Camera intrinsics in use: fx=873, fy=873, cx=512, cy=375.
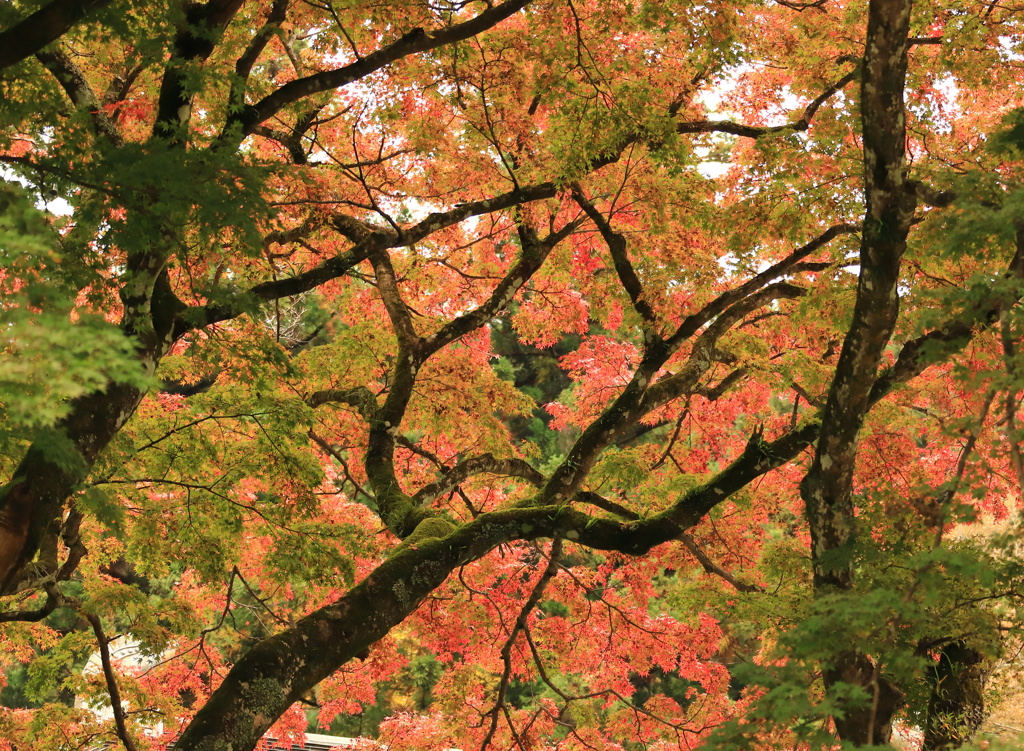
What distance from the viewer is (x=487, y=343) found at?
8.39 meters

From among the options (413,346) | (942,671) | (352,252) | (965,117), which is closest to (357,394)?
(413,346)

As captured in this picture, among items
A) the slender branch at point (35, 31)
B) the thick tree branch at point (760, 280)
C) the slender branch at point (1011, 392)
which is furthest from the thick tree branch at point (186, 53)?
the thick tree branch at point (760, 280)

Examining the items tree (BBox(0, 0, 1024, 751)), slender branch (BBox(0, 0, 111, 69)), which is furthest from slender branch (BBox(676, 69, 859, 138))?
slender branch (BBox(0, 0, 111, 69))

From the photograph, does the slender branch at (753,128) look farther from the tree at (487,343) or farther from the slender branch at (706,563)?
the slender branch at (706,563)

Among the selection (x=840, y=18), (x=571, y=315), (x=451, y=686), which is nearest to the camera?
(x=840, y=18)

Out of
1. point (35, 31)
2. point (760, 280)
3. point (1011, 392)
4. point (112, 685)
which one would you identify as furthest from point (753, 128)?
point (112, 685)

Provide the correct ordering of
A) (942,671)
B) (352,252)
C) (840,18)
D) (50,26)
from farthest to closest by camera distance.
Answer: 1. (840,18)
2. (942,671)
3. (352,252)
4. (50,26)

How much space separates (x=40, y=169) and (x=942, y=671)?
5.78 m

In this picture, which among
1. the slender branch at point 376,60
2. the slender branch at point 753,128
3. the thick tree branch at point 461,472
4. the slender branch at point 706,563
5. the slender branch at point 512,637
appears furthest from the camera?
the slender branch at point 753,128

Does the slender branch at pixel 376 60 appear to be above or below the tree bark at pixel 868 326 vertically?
above

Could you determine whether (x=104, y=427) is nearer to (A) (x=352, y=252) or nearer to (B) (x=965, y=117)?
(A) (x=352, y=252)

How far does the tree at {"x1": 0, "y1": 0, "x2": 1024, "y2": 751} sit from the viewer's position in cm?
292

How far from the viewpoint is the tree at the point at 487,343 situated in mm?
2920

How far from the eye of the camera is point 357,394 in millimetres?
6016
